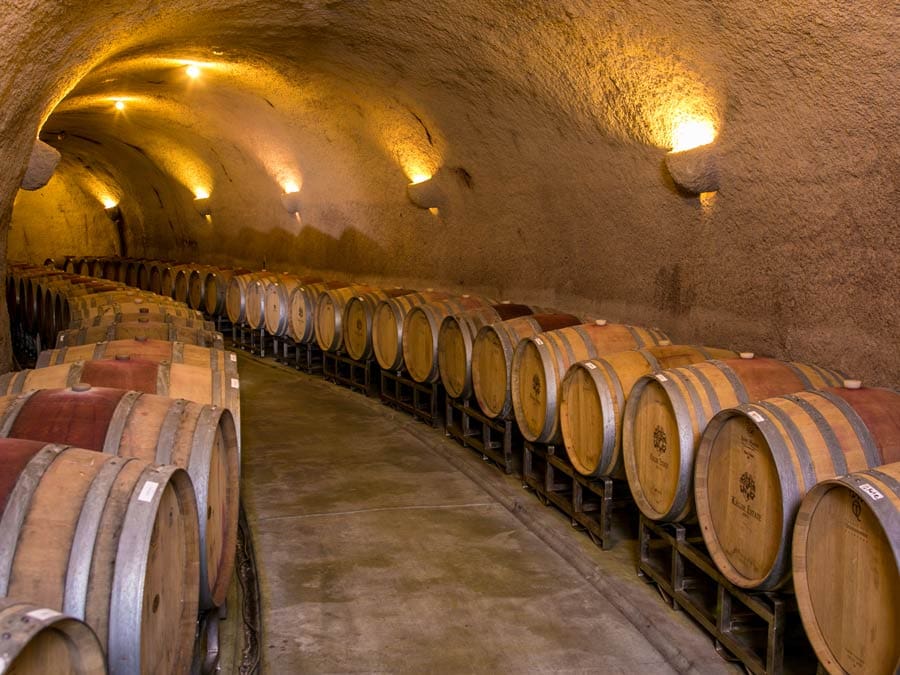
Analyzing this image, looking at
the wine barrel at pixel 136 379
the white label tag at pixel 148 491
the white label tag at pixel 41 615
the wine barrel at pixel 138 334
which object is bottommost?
the white label tag at pixel 41 615

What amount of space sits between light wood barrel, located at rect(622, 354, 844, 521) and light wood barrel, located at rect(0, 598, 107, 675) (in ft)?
8.29

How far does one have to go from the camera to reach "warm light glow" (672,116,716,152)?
488 cm

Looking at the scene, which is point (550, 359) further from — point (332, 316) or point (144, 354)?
point (332, 316)

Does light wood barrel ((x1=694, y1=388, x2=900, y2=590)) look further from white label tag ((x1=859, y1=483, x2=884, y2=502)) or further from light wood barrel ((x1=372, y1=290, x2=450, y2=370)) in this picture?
light wood barrel ((x1=372, y1=290, x2=450, y2=370))

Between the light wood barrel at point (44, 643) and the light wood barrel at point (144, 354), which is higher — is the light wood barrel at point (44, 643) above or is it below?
below

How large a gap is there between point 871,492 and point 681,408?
1.26 metres

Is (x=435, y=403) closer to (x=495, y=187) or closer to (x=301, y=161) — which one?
(x=495, y=187)

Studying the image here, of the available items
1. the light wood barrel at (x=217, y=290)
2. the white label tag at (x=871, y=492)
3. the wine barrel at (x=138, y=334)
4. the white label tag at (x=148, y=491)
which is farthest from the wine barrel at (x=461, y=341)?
the light wood barrel at (x=217, y=290)

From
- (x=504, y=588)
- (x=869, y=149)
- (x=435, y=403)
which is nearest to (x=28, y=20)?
(x=504, y=588)

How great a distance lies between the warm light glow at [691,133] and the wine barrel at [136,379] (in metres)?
3.14

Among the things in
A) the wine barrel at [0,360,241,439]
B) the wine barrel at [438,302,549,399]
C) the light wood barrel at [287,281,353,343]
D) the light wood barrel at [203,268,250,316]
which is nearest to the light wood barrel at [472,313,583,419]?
the wine barrel at [438,302,549,399]

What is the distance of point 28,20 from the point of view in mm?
3539

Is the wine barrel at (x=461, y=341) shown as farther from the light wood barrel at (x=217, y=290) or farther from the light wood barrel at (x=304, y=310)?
the light wood barrel at (x=217, y=290)

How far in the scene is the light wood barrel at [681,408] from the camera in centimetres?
344
